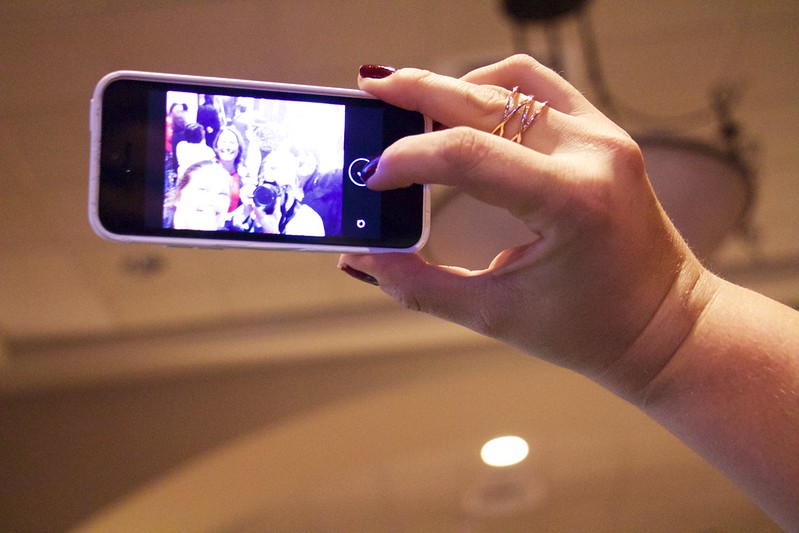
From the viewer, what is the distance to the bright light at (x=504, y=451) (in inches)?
106

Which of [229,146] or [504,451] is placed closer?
[229,146]

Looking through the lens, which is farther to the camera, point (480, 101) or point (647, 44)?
point (647, 44)

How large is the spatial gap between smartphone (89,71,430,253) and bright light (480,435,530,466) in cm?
218

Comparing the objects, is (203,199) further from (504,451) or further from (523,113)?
(504,451)

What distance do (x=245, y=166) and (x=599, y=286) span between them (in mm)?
352

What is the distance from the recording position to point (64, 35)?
1.32 meters

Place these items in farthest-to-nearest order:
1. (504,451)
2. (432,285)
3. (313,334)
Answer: (504,451), (313,334), (432,285)

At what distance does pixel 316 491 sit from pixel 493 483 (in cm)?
76

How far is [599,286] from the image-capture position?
518 millimetres

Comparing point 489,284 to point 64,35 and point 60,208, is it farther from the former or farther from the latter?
point 60,208

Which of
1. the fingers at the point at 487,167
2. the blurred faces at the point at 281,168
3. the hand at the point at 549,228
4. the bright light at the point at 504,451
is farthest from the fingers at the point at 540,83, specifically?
the bright light at the point at 504,451

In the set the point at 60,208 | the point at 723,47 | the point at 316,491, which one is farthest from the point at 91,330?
the point at 723,47

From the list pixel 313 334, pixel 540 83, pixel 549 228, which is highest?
pixel 540 83

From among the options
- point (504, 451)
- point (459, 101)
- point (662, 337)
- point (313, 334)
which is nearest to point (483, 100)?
point (459, 101)
